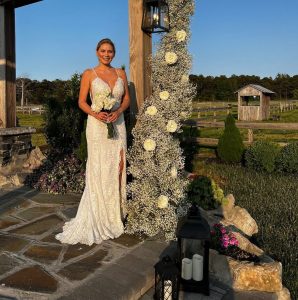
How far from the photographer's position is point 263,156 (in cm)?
861

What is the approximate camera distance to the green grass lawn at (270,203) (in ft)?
13.6

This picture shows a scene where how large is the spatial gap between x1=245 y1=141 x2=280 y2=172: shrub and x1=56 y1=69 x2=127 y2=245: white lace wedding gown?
567cm

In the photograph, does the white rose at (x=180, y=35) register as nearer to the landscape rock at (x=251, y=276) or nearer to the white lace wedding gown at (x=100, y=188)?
the white lace wedding gown at (x=100, y=188)

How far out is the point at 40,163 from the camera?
734 centimetres

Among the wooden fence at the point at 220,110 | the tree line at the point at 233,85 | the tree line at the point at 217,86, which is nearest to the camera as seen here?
the wooden fence at the point at 220,110

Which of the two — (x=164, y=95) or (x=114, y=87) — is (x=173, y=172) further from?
(x=114, y=87)

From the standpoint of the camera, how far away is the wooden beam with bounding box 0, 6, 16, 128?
6918mm

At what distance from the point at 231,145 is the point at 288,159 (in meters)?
1.53

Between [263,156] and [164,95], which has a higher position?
[164,95]

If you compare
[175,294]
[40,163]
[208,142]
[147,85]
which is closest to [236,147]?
[208,142]

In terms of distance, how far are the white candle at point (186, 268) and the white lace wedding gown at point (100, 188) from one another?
1.00 m

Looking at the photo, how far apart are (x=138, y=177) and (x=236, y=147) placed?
6079 millimetres

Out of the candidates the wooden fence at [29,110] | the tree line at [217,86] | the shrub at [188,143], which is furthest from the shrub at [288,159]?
the tree line at [217,86]

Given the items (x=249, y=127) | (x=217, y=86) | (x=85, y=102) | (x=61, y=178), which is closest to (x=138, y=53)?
(x=85, y=102)
